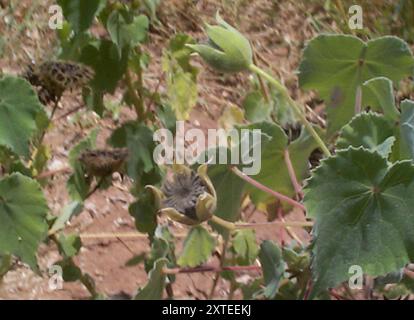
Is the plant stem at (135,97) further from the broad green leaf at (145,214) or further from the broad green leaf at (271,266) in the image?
the broad green leaf at (271,266)

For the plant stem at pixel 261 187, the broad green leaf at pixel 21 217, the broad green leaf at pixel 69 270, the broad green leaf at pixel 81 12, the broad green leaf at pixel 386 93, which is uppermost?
the broad green leaf at pixel 81 12

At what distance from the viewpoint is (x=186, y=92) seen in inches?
58.8

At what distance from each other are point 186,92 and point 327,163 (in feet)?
2.13

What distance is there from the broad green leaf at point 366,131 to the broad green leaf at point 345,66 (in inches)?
6.7

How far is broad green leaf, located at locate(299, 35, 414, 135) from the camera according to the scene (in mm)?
1103

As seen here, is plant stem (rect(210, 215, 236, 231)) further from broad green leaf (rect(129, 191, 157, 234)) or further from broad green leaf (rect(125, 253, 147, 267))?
broad green leaf (rect(125, 253, 147, 267))

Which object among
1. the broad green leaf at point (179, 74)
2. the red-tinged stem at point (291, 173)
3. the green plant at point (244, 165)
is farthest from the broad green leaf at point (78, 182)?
the red-tinged stem at point (291, 173)

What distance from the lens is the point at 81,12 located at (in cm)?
122

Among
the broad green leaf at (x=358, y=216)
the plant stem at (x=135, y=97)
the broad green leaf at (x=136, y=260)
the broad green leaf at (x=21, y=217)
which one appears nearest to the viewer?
the broad green leaf at (x=358, y=216)

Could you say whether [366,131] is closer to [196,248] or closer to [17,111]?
[196,248]

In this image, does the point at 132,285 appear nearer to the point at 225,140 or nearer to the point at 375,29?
the point at 225,140

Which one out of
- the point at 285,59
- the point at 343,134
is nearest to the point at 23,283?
the point at 343,134

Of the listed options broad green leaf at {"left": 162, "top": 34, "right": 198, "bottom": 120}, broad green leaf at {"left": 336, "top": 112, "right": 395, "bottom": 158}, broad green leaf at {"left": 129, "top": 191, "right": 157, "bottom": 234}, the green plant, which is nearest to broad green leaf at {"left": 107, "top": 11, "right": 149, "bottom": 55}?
the green plant

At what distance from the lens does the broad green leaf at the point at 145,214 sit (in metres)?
1.38
